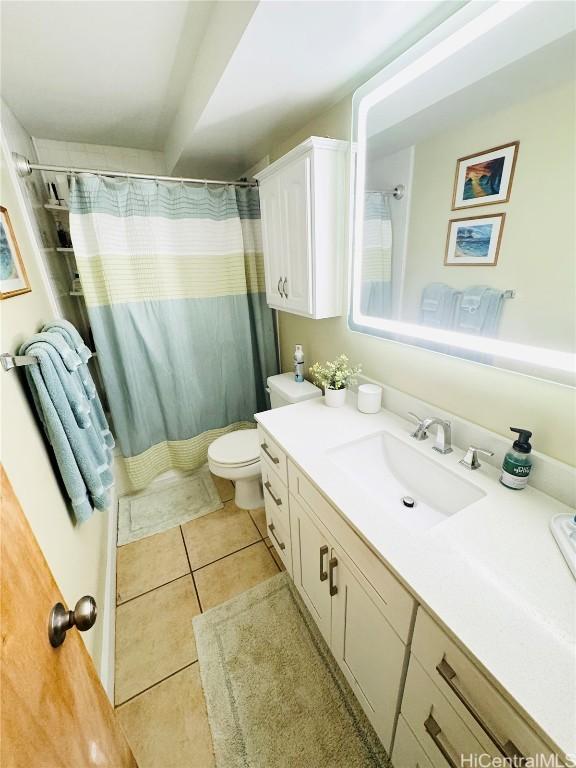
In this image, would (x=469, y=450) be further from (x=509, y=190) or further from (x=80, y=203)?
(x=80, y=203)

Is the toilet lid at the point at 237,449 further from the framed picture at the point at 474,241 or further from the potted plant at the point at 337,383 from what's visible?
the framed picture at the point at 474,241

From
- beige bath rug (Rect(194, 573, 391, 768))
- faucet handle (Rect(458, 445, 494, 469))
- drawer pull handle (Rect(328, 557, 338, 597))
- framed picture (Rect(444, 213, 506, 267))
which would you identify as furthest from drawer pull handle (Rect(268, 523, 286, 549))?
framed picture (Rect(444, 213, 506, 267))

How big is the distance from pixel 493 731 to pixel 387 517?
40 centimetres

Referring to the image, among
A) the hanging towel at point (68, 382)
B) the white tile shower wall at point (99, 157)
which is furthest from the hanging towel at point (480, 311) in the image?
the white tile shower wall at point (99, 157)

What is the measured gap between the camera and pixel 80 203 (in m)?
1.68

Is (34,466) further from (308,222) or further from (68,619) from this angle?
(308,222)

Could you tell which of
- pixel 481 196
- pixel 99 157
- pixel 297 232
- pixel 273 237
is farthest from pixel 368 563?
pixel 99 157

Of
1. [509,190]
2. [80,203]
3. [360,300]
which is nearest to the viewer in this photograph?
[509,190]

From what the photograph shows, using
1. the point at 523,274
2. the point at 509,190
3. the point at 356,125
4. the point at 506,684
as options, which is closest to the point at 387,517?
the point at 506,684

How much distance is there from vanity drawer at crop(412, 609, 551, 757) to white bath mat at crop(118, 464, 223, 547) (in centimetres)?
165

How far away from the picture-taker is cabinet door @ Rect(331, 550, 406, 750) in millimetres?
810

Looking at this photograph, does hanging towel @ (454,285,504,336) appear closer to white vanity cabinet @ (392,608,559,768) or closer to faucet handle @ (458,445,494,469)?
faucet handle @ (458,445,494,469)

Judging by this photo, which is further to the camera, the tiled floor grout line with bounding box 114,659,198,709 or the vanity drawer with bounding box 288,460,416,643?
the tiled floor grout line with bounding box 114,659,198,709

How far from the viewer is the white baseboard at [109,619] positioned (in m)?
1.19
